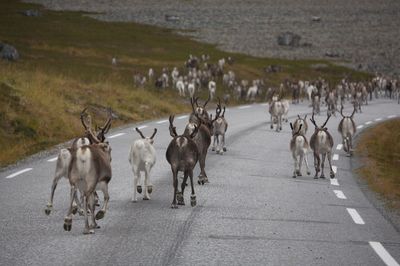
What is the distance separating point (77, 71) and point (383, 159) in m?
37.8

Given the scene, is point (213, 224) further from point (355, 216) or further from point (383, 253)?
point (383, 253)

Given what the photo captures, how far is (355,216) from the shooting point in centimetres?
1295

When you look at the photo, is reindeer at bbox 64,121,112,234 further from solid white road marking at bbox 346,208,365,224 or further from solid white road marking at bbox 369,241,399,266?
solid white road marking at bbox 346,208,365,224

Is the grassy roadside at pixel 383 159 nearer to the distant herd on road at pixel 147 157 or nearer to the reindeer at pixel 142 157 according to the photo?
the distant herd on road at pixel 147 157

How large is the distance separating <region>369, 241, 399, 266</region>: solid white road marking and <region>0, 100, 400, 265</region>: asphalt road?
1 centimetres

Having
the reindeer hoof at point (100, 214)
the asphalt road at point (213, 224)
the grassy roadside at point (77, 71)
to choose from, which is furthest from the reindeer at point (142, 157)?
the grassy roadside at point (77, 71)

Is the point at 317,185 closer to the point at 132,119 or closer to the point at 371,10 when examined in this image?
the point at 132,119

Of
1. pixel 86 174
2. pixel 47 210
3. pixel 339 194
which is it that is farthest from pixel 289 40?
pixel 86 174

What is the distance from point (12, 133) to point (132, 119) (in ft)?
32.6

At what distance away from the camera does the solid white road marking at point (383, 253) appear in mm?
9664

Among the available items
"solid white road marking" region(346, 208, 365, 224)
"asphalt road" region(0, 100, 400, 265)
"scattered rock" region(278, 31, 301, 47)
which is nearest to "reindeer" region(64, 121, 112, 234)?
"asphalt road" region(0, 100, 400, 265)

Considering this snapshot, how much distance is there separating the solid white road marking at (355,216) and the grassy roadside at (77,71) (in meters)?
9.36

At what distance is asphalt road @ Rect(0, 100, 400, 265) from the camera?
9.85m

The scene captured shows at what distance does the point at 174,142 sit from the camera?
13.6 meters
